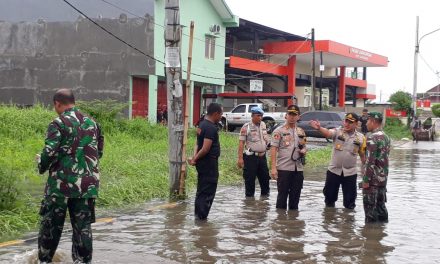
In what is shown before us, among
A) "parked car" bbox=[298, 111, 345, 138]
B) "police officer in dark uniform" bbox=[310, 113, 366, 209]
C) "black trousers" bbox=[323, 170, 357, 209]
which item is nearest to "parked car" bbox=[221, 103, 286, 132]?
"parked car" bbox=[298, 111, 345, 138]

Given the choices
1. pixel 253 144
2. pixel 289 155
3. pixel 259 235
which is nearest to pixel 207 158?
pixel 259 235

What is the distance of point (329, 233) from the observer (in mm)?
7746

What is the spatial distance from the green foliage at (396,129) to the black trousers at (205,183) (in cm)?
3070

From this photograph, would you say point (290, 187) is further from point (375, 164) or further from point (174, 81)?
point (174, 81)

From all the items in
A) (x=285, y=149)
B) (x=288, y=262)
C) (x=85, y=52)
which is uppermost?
(x=85, y=52)

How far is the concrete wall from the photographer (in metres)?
27.8

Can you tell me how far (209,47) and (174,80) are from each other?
23444mm

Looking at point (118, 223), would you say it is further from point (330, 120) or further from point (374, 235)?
point (330, 120)

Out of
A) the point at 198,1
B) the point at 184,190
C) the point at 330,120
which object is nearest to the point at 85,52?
the point at 198,1

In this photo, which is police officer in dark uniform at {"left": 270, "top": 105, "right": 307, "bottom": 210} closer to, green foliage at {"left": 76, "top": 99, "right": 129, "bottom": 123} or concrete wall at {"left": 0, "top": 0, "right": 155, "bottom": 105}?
green foliage at {"left": 76, "top": 99, "right": 129, "bottom": 123}

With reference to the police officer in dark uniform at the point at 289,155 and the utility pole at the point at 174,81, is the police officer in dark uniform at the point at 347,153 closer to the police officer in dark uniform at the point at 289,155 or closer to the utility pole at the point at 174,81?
the police officer in dark uniform at the point at 289,155

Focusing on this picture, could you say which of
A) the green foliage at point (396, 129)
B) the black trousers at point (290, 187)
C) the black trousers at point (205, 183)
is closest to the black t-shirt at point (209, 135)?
the black trousers at point (205, 183)

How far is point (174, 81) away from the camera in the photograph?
380 inches

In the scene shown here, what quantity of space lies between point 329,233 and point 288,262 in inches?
65.7
